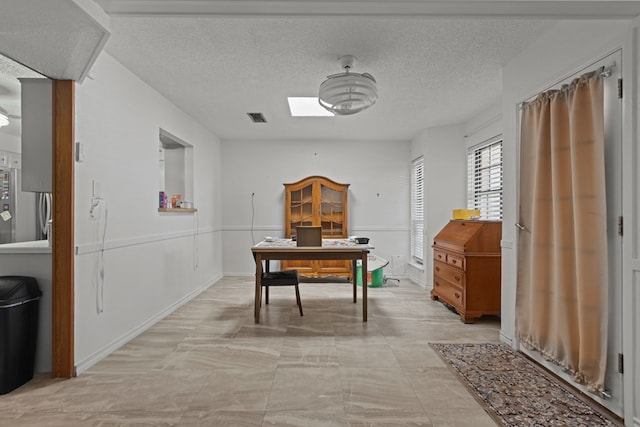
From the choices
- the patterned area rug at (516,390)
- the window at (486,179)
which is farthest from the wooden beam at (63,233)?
the window at (486,179)

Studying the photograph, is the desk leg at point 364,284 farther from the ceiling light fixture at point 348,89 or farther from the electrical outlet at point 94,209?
the electrical outlet at point 94,209

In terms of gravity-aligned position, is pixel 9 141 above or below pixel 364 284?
above

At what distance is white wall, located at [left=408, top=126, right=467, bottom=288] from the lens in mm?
5352

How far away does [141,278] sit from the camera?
11.3 feet

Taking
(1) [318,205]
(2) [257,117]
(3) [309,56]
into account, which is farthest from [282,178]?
(3) [309,56]

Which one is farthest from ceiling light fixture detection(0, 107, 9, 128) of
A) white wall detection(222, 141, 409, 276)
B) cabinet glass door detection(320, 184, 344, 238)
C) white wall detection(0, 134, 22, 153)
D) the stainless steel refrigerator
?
cabinet glass door detection(320, 184, 344, 238)

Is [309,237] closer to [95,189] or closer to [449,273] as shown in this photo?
[449,273]

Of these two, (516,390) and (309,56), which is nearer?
(516,390)

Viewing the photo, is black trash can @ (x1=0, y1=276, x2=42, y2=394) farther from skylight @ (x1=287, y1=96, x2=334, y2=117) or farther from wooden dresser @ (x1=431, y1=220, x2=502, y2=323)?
wooden dresser @ (x1=431, y1=220, x2=502, y2=323)

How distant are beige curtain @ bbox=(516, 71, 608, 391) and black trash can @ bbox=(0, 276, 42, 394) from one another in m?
3.54

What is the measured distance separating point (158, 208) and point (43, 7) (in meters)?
2.34

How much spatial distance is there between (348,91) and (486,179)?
107 inches

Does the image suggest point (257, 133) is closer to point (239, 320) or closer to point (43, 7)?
point (239, 320)

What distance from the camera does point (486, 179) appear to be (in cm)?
473
